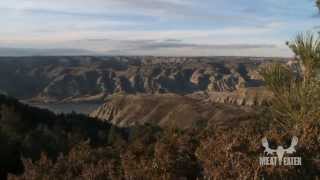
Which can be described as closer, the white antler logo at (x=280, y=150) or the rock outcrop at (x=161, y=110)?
the white antler logo at (x=280, y=150)

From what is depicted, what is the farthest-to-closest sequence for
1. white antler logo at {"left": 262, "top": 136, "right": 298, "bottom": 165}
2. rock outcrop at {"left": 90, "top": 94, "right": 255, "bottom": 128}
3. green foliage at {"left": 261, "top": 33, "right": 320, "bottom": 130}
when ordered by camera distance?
1. rock outcrop at {"left": 90, "top": 94, "right": 255, "bottom": 128}
2. green foliage at {"left": 261, "top": 33, "right": 320, "bottom": 130}
3. white antler logo at {"left": 262, "top": 136, "right": 298, "bottom": 165}

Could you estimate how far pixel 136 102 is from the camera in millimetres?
166625

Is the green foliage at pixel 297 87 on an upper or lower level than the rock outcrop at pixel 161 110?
upper

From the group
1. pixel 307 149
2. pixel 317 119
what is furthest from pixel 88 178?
pixel 317 119

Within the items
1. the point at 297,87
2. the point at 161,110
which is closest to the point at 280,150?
the point at 297,87

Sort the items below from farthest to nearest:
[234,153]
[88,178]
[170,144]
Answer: [170,144], [88,178], [234,153]

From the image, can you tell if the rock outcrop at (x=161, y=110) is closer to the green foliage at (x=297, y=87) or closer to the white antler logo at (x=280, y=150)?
the green foliage at (x=297, y=87)

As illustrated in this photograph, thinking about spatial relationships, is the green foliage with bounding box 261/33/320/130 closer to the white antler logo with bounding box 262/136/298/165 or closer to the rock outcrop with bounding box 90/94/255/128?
the white antler logo with bounding box 262/136/298/165

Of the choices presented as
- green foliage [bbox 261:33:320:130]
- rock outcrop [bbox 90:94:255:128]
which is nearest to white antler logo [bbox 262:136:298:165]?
green foliage [bbox 261:33:320:130]

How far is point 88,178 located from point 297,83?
5.41 m

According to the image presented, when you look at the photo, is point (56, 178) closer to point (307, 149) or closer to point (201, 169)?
point (201, 169)

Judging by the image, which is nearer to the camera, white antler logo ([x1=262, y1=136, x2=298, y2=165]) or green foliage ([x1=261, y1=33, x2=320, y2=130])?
white antler logo ([x1=262, y1=136, x2=298, y2=165])

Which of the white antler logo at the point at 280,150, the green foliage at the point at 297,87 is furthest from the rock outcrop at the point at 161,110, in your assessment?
the white antler logo at the point at 280,150

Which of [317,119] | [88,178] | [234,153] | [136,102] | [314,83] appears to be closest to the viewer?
[234,153]
